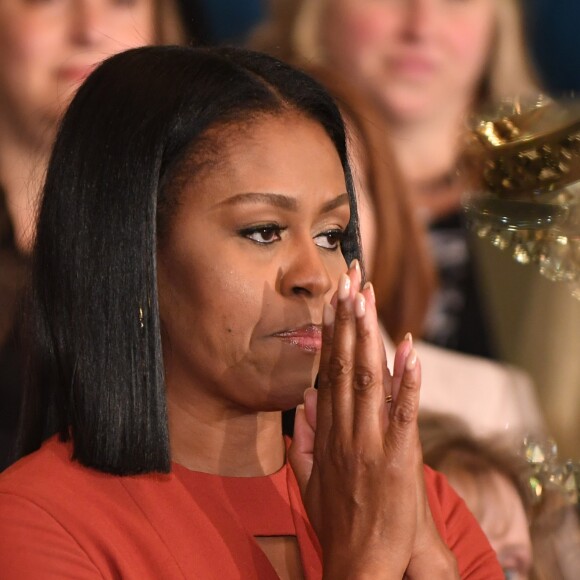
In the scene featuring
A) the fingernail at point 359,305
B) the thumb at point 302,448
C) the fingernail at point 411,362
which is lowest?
the thumb at point 302,448

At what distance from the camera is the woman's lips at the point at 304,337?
129 centimetres

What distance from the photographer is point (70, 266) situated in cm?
132

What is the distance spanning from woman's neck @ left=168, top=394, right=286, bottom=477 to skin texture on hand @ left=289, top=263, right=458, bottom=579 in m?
0.19

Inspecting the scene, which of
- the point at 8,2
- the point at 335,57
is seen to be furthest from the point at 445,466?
the point at 8,2

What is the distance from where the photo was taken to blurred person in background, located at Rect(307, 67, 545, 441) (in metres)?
2.16

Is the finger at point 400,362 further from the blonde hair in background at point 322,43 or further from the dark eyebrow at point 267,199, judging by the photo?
the blonde hair in background at point 322,43

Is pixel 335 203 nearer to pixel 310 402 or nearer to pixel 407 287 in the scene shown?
pixel 310 402

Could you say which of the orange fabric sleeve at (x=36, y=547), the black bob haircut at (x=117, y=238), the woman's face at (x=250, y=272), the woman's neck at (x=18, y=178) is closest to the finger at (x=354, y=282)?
the woman's face at (x=250, y=272)

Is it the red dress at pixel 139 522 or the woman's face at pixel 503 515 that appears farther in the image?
the woman's face at pixel 503 515

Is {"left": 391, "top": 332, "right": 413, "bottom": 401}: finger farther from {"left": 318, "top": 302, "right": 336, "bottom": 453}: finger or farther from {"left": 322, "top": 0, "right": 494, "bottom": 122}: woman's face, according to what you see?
{"left": 322, "top": 0, "right": 494, "bottom": 122}: woman's face

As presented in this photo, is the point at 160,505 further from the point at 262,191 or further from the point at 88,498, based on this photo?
the point at 262,191

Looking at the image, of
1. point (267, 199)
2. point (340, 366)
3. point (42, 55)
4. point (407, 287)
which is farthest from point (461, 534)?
point (42, 55)

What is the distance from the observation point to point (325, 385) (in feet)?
3.97

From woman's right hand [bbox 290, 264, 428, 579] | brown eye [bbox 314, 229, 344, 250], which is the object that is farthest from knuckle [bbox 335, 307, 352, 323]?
→ brown eye [bbox 314, 229, 344, 250]
